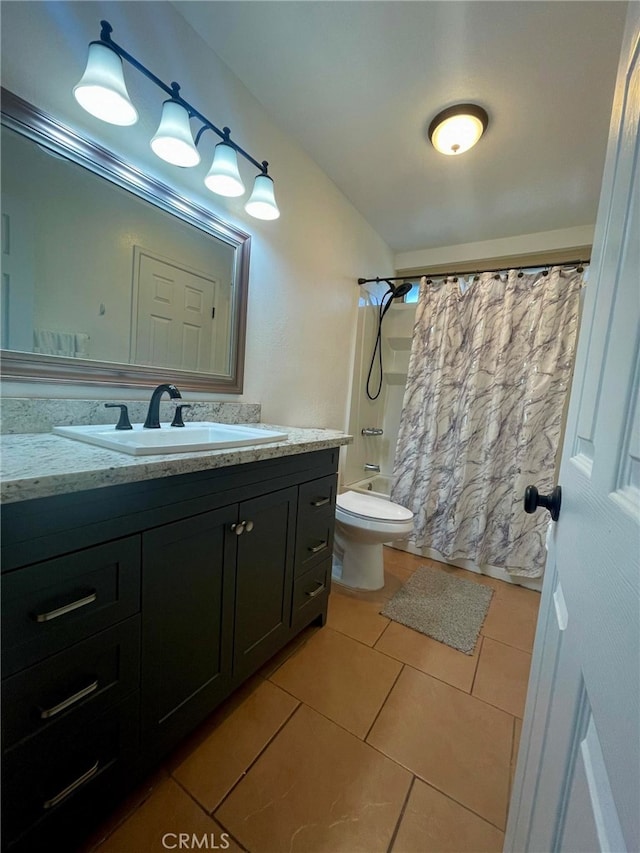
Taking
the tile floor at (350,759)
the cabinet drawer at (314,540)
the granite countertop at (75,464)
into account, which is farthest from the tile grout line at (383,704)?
the granite countertop at (75,464)

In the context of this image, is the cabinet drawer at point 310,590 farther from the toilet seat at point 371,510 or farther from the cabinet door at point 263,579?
the toilet seat at point 371,510

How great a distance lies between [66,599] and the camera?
671 mm

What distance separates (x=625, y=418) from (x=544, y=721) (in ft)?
1.86

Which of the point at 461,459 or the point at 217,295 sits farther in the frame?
the point at 461,459

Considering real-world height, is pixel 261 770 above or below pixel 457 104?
below

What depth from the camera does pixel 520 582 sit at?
2.17 m

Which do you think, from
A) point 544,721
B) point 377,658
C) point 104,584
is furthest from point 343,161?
point 377,658

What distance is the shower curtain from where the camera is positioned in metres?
2.06

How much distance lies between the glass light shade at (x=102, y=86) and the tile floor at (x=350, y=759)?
1.93 meters

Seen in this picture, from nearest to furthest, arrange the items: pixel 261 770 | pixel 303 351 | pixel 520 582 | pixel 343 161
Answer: pixel 261 770
pixel 343 161
pixel 303 351
pixel 520 582

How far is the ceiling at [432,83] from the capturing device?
115 centimetres

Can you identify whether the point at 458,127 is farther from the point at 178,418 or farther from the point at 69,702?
the point at 69,702

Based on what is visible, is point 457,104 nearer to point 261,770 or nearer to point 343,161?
point 343,161

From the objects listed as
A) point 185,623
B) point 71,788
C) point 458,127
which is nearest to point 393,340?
point 458,127
